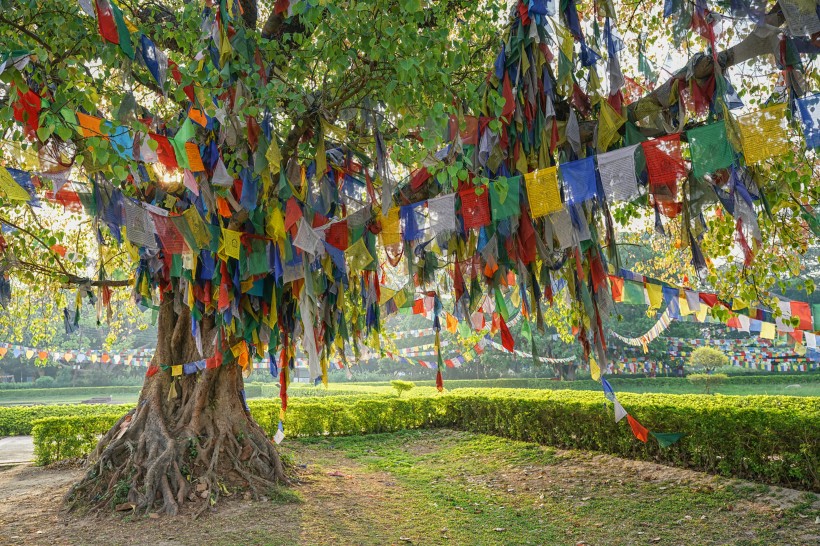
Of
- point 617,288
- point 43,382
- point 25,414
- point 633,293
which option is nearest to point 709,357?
point 633,293

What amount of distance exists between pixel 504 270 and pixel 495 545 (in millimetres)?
2196

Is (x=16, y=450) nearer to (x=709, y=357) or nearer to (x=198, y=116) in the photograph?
(x=198, y=116)

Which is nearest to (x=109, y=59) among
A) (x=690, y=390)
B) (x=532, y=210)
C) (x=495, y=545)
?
(x=532, y=210)

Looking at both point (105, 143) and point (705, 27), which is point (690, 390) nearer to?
point (705, 27)

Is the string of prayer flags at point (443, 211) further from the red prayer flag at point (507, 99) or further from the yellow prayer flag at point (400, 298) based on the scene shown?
the yellow prayer flag at point (400, 298)

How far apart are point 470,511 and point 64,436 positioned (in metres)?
6.25

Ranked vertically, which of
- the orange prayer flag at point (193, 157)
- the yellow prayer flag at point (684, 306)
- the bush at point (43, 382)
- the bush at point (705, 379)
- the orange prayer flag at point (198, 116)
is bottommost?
the bush at point (705, 379)

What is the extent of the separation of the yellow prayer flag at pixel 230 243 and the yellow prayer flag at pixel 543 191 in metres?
2.16

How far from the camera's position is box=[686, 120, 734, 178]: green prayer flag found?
11.0 feet

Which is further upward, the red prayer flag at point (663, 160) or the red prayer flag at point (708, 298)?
the red prayer flag at point (663, 160)

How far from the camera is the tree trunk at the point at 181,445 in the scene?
18.3 feet

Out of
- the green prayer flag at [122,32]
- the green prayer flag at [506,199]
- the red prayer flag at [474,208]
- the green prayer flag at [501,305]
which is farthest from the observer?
the green prayer flag at [501,305]

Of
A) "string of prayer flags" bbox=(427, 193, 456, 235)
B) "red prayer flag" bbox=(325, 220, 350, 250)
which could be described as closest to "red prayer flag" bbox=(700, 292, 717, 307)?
"string of prayer flags" bbox=(427, 193, 456, 235)

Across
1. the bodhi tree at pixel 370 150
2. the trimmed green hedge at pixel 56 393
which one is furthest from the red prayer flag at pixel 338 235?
the trimmed green hedge at pixel 56 393
